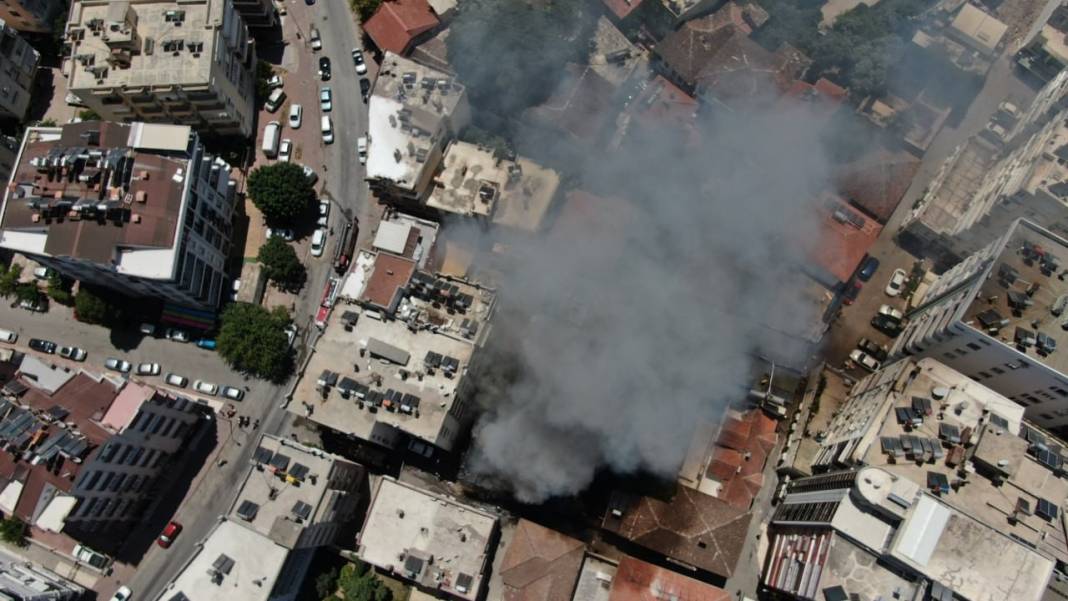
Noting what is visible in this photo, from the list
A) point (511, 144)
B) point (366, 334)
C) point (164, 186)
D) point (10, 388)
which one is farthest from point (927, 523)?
point (10, 388)

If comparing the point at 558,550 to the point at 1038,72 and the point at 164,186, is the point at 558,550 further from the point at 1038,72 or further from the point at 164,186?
the point at 1038,72

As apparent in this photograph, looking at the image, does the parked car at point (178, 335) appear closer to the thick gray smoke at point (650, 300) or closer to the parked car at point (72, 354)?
the parked car at point (72, 354)

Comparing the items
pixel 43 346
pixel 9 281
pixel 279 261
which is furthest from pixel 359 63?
pixel 43 346

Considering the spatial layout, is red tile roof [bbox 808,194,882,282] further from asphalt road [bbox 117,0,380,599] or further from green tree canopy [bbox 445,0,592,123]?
asphalt road [bbox 117,0,380,599]

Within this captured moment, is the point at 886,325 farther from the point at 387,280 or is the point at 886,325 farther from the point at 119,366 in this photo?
the point at 119,366

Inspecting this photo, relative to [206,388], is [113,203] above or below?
above

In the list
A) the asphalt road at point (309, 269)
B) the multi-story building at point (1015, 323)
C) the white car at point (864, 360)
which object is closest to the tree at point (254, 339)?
the asphalt road at point (309, 269)

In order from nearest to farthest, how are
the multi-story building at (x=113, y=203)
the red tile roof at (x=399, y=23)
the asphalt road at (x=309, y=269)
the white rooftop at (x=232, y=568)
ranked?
the white rooftop at (x=232, y=568)
the multi-story building at (x=113, y=203)
the asphalt road at (x=309, y=269)
the red tile roof at (x=399, y=23)
